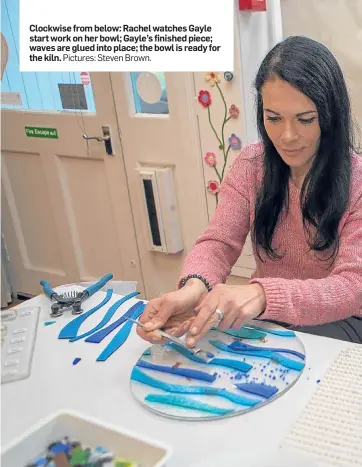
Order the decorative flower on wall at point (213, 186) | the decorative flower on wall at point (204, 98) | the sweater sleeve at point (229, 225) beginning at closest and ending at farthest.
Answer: the sweater sleeve at point (229, 225), the decorative flower on wall at point (204, 98), the decorative flower on wall at point (213, 186)

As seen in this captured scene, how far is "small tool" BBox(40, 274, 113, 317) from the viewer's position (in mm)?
1234

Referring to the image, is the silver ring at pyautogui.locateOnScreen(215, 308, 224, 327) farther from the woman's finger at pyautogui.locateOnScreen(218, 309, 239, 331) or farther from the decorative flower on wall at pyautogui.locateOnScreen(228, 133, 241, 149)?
the decorative flower on wall at pyautogui.locateOnScreen(228, 133, 241, 149)

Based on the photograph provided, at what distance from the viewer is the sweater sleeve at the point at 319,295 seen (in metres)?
1.10

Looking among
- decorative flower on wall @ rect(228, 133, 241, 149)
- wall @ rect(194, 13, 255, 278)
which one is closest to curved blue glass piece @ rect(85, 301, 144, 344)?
wall @ rect(194, 13, 255, 278)

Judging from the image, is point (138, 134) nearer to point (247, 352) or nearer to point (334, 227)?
point (334, 227)

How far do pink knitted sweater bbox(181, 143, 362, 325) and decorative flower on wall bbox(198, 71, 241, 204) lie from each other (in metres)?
0.65

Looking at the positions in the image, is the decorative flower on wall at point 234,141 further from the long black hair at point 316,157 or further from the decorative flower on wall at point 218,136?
the long black hair at point 316,157

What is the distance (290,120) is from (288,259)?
0.34 metres

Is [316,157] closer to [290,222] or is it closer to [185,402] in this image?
[290,222]

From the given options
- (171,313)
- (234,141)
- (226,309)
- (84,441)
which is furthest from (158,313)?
(234,141)

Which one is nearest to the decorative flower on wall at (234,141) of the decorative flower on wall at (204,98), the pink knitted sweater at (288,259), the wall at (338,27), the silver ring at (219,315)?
the decorative flower on wall at (204,98)

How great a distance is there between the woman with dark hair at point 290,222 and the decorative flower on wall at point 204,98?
709 millimetres

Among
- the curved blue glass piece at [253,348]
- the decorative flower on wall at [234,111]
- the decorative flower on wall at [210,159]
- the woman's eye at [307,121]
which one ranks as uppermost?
the woman's eye at [307,121]

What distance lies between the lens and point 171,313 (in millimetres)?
1111
